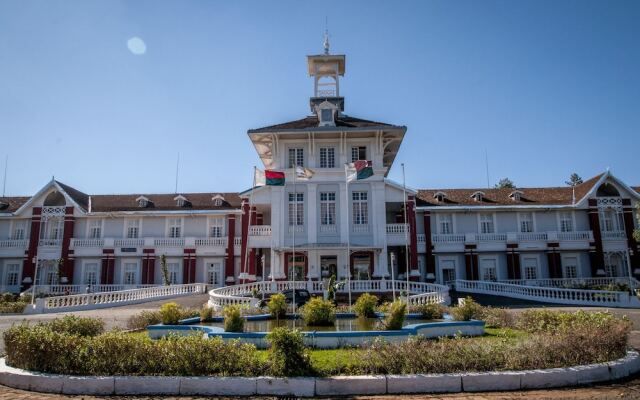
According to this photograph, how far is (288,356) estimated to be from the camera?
8.39 meters

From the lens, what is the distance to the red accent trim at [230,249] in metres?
34.5

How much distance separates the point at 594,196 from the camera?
114 feet

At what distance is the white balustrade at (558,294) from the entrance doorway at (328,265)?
8680 mm

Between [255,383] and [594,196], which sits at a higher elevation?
[594,196]

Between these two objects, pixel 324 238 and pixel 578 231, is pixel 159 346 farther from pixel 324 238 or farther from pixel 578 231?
pixel 578 231

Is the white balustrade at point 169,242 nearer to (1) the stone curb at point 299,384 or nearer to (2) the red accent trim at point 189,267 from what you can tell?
(2) the red accent trim at point 189,267

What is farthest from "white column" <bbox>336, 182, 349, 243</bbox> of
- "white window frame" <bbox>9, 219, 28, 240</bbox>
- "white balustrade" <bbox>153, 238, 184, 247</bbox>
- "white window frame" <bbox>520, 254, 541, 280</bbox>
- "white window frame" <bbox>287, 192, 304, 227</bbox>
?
"white window frame" <bbox>9, 219, 28, 240</bbox>

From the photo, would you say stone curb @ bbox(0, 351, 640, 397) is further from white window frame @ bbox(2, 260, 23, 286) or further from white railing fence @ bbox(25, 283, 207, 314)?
white window frame @ bbox(2, 260, 23, 286)

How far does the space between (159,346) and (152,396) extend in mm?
1006

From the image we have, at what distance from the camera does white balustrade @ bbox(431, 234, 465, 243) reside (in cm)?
3462

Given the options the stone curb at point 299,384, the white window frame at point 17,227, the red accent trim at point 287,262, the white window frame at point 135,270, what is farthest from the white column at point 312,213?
the white window frame at point 17,227

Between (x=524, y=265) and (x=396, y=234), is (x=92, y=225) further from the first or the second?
(x=524, y=265)

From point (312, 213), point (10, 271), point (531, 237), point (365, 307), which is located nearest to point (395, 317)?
point (365, 307)

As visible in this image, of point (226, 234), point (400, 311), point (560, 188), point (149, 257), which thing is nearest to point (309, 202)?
point (226, 234)
